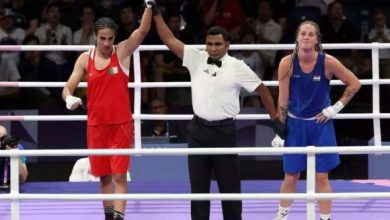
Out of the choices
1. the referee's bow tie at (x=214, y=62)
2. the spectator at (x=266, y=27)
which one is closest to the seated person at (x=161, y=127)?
the spectator at (x=266, y=27)

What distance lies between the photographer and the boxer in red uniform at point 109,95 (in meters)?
5.94

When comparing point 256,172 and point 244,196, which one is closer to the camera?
point 244,196

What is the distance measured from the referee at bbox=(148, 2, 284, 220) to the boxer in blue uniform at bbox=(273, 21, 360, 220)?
0.98ft

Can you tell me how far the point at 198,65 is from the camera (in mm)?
5859

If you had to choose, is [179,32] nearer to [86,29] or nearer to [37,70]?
[86,29]

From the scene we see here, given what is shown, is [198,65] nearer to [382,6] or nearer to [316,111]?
[316,111]

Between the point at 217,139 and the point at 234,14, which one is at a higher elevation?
the point at 234,14

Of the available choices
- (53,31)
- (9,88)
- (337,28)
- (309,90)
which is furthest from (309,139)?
(53,31)

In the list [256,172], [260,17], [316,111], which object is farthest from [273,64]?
[316,111]

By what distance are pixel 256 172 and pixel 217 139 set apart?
3.81 m

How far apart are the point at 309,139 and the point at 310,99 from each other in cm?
27

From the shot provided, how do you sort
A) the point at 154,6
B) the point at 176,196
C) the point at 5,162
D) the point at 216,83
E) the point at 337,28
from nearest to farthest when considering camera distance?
1. the point at 176,196
2. the point at 216,83
3. the point at 154,6
4. the point at 5,162
5. the point at 337,28

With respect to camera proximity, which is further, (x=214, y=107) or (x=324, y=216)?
(x=324, y=216)

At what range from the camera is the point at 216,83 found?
5789mm
